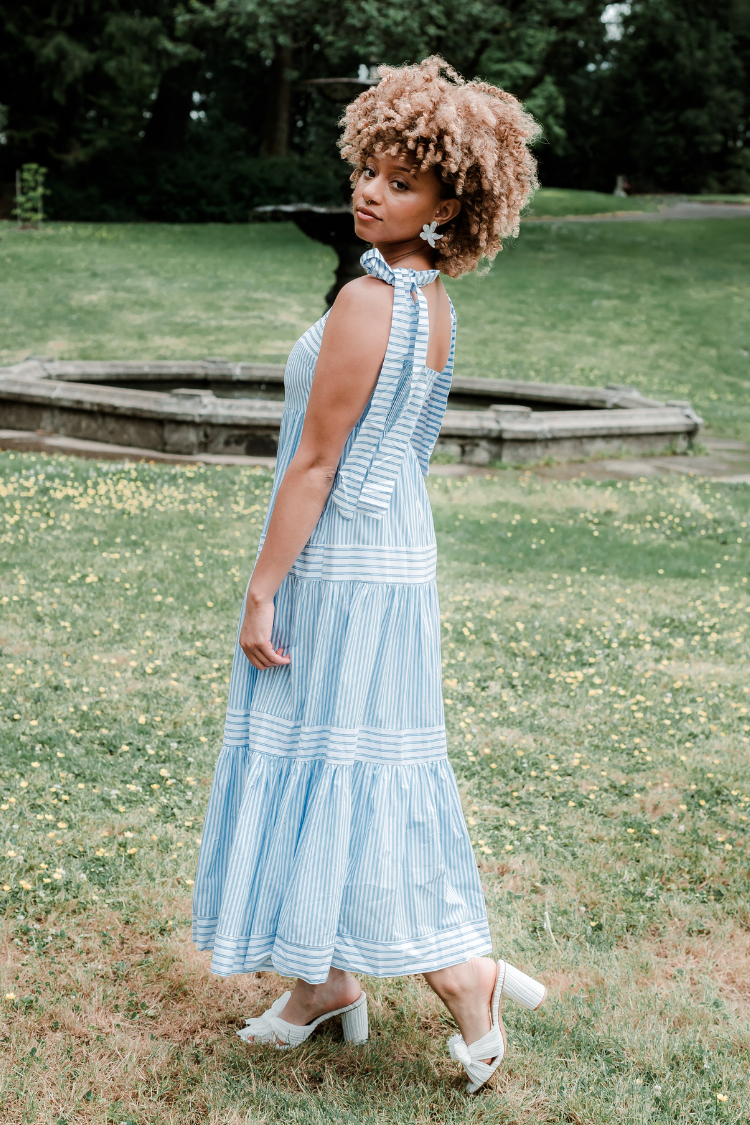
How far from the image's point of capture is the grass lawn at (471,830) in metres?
2.39

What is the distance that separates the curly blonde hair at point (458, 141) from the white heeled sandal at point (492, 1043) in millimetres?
1600

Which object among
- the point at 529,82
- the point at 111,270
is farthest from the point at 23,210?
the point at 529,82

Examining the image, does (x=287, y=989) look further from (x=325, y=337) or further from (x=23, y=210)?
(x=23, y=210)

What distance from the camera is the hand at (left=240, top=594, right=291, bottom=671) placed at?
2201mm

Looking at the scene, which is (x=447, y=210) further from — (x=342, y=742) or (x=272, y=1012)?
(x=272, y=1012)

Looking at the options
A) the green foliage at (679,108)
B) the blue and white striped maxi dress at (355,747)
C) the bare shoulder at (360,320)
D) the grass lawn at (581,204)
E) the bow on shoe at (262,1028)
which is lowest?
the bow on shoe at (262,1028)

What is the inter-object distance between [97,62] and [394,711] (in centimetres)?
2818

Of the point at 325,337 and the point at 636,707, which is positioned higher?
the point at 325,337

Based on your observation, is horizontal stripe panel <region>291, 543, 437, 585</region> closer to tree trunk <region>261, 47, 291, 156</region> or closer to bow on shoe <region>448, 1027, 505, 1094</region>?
bow on shoe <region>448, 1027, 505, 1094</region>

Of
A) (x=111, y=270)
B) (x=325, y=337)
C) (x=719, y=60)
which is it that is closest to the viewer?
(x=325, y=337)

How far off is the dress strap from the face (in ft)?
0.19

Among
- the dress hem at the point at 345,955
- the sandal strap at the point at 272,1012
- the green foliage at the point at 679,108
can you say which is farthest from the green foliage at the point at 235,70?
the dress hem at the point at 345,955

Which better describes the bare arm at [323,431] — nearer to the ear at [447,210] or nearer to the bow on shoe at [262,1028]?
the ear at [447,210]

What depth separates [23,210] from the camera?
27.0 m
